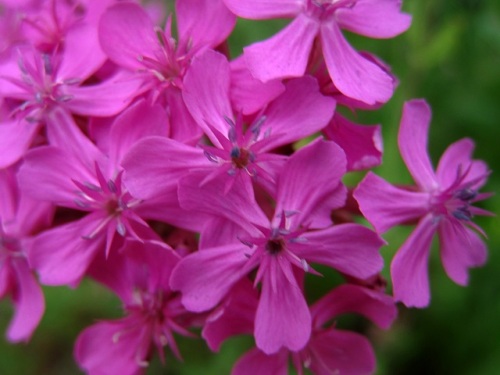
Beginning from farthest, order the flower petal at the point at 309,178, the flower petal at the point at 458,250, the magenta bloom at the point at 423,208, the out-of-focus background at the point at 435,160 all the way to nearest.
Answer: the out-of-focus background at the point at 435,160 → the flower petal at the point at 458,250 → the magenta bloom at the point at 423,208 → the flower petal at the point at 309,178

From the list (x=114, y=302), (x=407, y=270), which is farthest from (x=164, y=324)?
(x=114, y=302)

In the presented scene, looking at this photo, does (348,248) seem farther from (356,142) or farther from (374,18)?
(374,18)

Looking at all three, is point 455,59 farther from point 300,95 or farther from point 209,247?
point 209,247

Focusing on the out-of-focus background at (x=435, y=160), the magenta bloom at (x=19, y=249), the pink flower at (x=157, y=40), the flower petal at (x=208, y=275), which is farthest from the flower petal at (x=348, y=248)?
the out-of-focus background at (x=435, y=160)

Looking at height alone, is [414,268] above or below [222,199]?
below

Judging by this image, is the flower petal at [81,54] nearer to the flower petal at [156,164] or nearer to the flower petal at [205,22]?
the flower petal at [205,22]

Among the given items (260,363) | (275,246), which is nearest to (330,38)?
(275,246)
